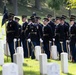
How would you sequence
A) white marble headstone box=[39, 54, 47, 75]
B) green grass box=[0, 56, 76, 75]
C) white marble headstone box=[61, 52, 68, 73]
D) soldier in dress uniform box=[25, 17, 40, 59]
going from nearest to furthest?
white marble headstone box=[39, 54, 47, 75] < white marble headstone box=[61, 52, 68, 73] < green grass box=[0, 56, 76, 75] < soldier in dress uniform box=[25, 17, 40, 59]

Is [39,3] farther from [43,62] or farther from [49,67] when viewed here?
[49,67]

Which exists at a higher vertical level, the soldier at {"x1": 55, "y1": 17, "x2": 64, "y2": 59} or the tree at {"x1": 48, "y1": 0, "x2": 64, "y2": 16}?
the tree at {"x1": 48, "y1": 0, "x2": 64, "y2": 16}

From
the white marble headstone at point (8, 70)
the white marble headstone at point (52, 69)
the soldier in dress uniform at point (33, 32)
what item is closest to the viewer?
the white marble headstone at point (8, 70)

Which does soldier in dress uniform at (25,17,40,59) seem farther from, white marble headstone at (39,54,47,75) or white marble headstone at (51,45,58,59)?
white marble headstone at (39,54,47,75)

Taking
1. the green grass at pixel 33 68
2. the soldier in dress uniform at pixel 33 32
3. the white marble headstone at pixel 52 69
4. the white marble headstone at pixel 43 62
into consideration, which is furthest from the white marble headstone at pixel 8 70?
the soldier in dress uniform at pixel 33 32

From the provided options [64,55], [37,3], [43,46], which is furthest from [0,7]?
[64,55]

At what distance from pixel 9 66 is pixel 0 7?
47973 millimetres

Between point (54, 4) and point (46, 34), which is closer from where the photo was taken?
point (46, 34)

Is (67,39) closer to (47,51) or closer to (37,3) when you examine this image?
(47,51)

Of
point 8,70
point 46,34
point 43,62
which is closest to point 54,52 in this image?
point 46,34

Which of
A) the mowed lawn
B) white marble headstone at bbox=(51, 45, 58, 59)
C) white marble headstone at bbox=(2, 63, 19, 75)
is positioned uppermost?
A: white marble headstone at bbox=(2, 63, 19, 75)

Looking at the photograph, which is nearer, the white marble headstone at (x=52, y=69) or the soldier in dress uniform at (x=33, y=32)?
the white marble headstone at (x=52, y=69)

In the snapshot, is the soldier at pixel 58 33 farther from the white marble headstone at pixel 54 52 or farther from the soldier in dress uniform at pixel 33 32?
the soldier in dress uniform at pixel 33 32

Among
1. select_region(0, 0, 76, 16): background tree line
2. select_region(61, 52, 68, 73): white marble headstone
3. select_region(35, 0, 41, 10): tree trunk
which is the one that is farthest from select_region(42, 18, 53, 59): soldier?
select_region(35, 0, 41, 10): tree trunk
